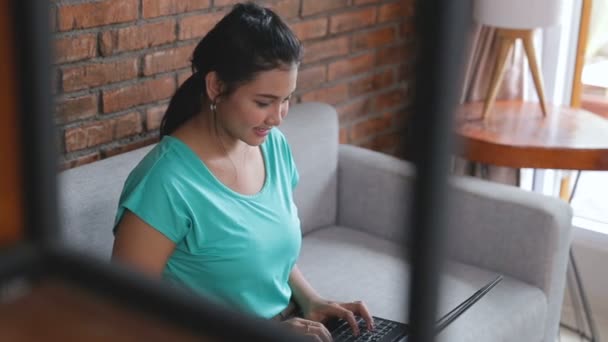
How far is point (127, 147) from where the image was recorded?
6.91 ft

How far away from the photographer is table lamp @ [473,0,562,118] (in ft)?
8.43

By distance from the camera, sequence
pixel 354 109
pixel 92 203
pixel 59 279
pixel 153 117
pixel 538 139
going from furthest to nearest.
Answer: pixel 354 109 → pixel 538 139 → pixel 153 117 → pixel 92 203 → pixel 59 279

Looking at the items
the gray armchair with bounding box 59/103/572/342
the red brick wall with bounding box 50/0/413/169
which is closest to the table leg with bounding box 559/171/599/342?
the gray armchair with bounding box 59/103/572/342

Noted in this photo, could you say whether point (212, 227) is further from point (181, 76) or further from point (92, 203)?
point (181, 76)

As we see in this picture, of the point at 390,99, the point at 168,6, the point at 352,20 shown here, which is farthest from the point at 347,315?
the point at 390,99

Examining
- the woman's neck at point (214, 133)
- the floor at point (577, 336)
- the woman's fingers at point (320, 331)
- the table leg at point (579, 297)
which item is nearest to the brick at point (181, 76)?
the woman's neck at point (214, 133)

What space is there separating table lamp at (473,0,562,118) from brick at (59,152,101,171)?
115 centimetres

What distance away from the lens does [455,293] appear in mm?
2146

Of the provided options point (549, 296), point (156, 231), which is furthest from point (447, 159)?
point (549, 296)

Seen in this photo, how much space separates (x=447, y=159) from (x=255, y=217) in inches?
53.5

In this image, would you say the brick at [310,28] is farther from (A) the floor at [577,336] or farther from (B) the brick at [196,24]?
(A) the floor at [577,336]

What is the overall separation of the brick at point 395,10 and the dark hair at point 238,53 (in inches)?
49.1

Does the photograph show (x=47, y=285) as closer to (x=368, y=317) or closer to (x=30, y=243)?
(x=30, y=243)

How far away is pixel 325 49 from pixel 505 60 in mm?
575
